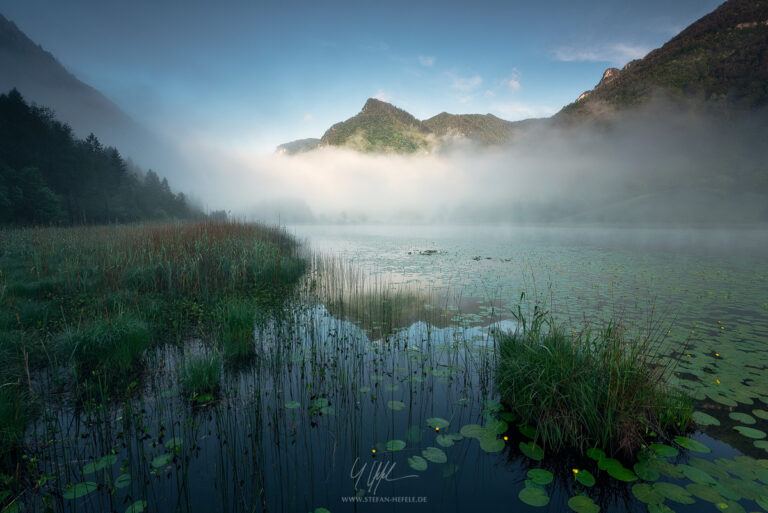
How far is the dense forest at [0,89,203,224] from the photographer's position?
94.1 feet

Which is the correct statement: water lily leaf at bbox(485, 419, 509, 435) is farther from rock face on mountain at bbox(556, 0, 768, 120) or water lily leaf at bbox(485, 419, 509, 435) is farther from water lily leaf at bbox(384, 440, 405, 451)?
rock face on mountain at bbox(556, 0, 768, 120)

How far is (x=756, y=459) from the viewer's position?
3.25 m

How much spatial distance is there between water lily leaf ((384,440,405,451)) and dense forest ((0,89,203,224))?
33573 mm

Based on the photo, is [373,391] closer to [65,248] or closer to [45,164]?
[65,248]

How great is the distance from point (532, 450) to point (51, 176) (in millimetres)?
55312

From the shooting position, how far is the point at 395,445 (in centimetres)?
355

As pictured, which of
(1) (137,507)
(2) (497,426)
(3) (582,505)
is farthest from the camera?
(2) (497,426)

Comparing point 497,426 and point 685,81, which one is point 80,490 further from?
point 685,81

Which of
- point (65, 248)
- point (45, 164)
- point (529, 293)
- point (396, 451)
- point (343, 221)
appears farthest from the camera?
point (343, 221)

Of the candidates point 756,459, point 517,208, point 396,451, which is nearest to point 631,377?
point 756,459

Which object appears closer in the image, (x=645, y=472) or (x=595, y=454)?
(x=645, y=472)

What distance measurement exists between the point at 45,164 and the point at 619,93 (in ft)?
753

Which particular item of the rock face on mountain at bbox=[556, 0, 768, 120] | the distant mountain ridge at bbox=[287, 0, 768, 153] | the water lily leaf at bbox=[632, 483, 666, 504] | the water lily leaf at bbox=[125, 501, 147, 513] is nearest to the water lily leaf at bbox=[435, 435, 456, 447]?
the water lily leaf at bbox=[632, 483, 666, 504]

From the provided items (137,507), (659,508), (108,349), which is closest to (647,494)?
(659,508)
